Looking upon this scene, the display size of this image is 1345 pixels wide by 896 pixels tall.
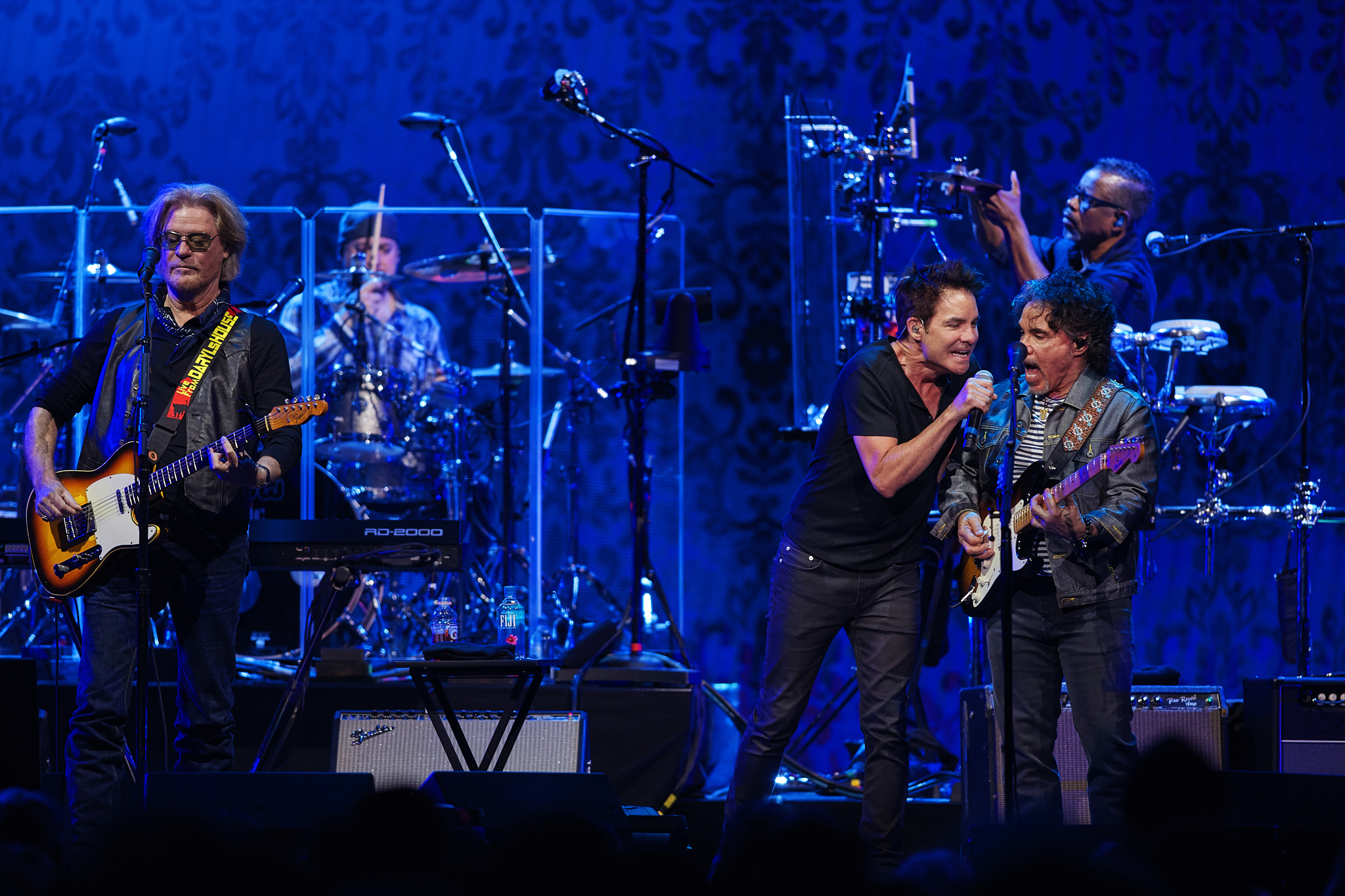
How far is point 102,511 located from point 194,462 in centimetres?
34

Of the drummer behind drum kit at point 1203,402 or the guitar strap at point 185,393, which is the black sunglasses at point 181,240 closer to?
the guitar strap at point 185,393

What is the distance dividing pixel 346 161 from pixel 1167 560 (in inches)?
222

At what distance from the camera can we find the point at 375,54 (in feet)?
28.4

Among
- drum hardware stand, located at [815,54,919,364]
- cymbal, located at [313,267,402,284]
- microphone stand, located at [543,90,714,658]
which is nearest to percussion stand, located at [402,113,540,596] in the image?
cymbal, located at [313,267,402,284]

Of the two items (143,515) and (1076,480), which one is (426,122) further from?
(1076,480)

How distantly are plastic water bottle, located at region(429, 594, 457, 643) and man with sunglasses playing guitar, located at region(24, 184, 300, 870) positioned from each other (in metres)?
0.97

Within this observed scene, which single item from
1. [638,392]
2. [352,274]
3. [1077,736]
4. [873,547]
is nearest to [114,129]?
[352,274]

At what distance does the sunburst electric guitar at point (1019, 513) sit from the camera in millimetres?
4207

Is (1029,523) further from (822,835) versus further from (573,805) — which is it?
(822,835)

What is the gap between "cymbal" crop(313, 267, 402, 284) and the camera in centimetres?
711

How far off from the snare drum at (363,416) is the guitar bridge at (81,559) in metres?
2.52

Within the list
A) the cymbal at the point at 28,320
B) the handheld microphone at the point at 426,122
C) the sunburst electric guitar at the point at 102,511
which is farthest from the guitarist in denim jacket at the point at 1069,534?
the cymbal at the point at 28,320

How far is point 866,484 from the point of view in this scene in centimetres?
449

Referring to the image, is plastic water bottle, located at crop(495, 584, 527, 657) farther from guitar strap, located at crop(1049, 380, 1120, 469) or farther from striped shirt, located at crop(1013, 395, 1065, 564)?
guitar strap, located at crop(1049, 380, 1120, 469)
